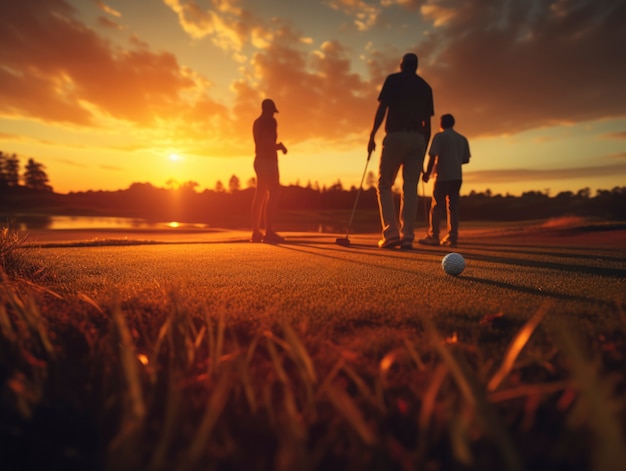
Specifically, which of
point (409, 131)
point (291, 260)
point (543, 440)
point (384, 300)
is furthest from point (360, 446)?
point (409, 131)

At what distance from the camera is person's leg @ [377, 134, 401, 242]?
611 centimetres

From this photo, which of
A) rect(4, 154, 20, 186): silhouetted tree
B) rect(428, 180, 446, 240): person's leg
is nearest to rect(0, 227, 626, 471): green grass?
rect(428, 180, 446, 240): person's leg

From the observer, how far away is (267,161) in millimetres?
7855

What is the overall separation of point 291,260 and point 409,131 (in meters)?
3.35

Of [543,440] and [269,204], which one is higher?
[269,204]

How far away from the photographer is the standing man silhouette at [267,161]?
7781mm

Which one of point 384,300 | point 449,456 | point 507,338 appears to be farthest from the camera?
point 384,300

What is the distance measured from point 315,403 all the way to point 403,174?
5745mm

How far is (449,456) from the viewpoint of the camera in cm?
80

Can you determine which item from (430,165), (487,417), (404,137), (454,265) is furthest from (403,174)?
(487,417)

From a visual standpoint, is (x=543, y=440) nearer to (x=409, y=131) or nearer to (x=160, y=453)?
(x=160, y=453)

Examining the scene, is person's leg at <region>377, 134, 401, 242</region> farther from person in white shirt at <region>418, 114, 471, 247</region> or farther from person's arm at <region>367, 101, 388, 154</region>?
person in white shirt at <region>418, 114, 471, 247</region>

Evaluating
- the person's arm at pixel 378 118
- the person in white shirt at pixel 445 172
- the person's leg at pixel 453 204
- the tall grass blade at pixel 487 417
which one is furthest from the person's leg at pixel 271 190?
the tall grass blade at pixel 487 417

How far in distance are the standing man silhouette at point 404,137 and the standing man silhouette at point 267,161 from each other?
95.8 inches
